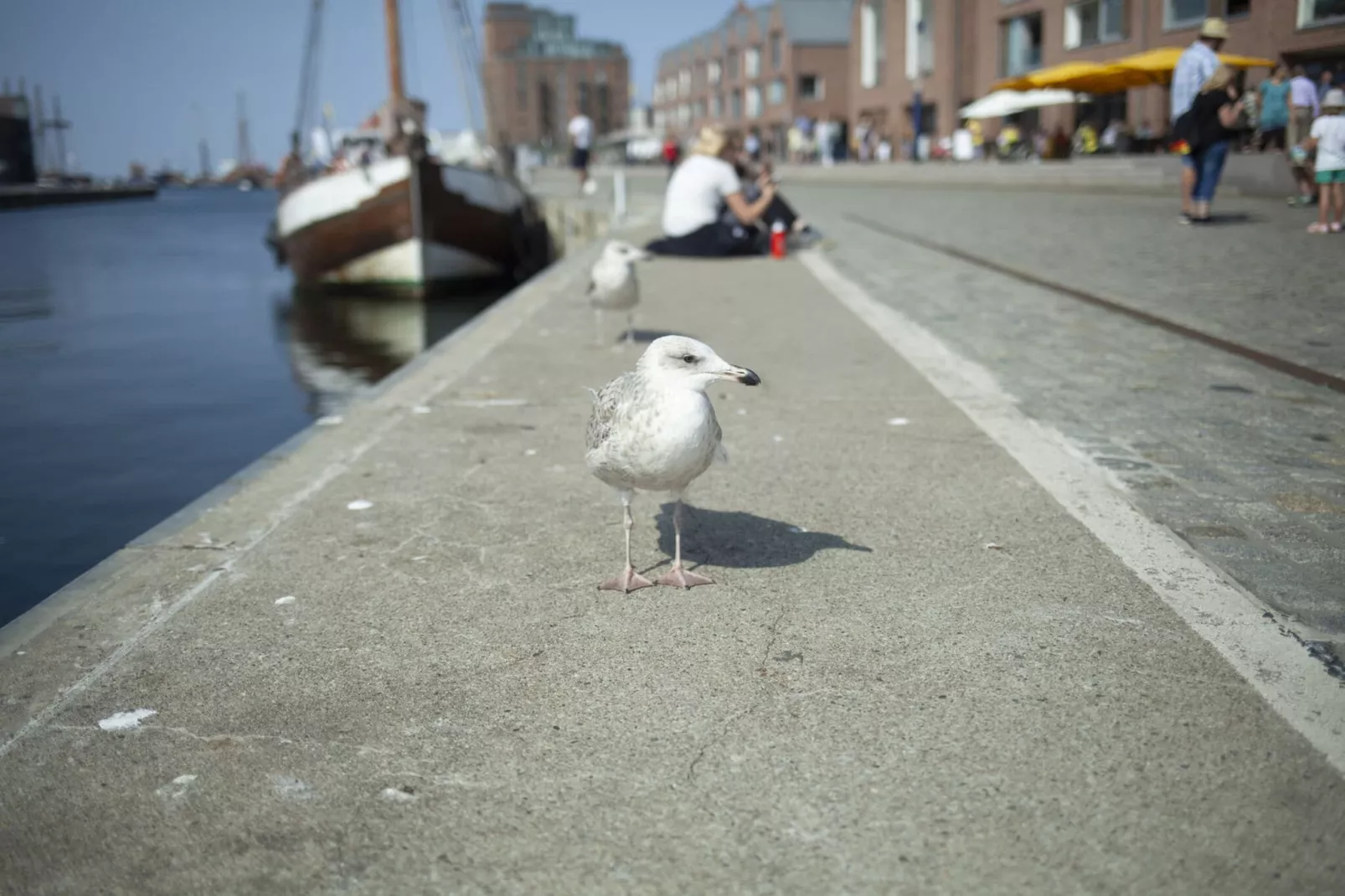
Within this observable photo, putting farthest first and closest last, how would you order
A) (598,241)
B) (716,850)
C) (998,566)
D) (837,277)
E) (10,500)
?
(598,241) → (837,277) → (10,500) → (998,566) → (716,850)

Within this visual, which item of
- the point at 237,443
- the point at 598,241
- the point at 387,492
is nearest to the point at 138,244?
the point at 598,241

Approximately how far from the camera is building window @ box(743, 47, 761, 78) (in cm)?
7575

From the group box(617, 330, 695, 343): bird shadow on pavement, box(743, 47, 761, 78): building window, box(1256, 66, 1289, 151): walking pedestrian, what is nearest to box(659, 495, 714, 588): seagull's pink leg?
box(617, 330, 695, 343): bird shadow on pavement

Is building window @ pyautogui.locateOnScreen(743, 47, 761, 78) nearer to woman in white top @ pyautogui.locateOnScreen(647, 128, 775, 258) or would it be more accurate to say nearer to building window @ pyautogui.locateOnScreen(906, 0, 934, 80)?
building window @ pyautogui.locateOnScreen(906, 0, 934, 80)

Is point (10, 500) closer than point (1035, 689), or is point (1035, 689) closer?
point (1035, 689)

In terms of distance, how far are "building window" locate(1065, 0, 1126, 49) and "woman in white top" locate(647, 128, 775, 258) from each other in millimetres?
26221

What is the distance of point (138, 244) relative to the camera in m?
39.1

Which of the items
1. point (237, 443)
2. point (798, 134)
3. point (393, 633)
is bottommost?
point (237, 443)

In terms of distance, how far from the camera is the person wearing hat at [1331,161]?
12.8 m

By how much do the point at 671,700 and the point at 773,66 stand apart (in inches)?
2940

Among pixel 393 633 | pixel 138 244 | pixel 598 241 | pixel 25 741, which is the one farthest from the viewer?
pixel 138 244

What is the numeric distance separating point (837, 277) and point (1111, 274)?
2.69 metres

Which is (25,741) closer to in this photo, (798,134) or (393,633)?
(393,633)

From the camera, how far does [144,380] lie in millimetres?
13000
